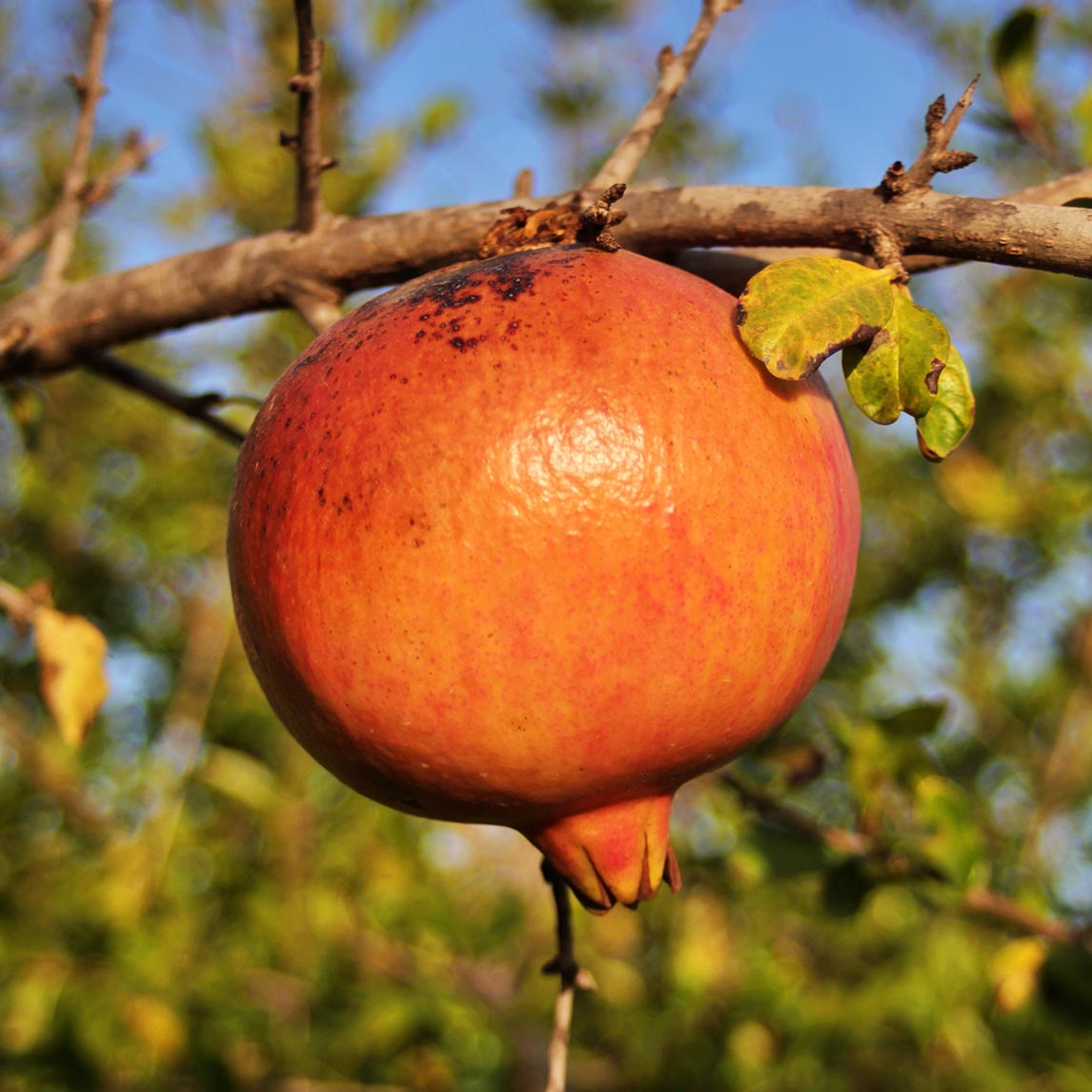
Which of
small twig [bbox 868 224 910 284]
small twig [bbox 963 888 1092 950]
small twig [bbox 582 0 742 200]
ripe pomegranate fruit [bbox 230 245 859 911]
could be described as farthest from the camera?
small twig [bbox 963 888 1092 950]

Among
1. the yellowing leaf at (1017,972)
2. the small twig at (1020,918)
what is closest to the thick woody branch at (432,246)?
the small twig at (1020,918)

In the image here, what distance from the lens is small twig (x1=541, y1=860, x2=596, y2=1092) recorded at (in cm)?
72

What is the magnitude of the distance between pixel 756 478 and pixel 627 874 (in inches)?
10.7

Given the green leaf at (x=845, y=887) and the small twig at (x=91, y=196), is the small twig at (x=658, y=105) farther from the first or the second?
the green leaf at (x=845, y=887)

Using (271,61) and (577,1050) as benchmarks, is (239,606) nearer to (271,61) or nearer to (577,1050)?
(577,1050)

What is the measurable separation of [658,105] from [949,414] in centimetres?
42

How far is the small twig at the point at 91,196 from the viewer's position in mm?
1426

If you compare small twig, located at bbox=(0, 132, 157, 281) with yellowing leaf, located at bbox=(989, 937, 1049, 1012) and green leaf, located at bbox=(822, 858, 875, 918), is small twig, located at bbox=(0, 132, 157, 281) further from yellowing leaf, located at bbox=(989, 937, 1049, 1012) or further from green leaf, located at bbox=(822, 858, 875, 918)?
yellowing leaf, located at bbox=(989, 937, 1049, 1012)

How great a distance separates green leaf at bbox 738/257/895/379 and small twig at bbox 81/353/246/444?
0.71 meters

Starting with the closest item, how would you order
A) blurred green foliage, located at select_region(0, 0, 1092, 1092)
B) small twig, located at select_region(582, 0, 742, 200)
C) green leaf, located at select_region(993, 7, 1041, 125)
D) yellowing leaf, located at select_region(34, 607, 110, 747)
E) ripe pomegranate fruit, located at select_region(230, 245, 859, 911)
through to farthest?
ripe pomegranate fruit, located at select_region(230, 245, 859, 911) → small twig, located at select_region(582, 0, 742, 200) → yellowing leaf, located at select_region(34, 607, 110, 747) → green leaf, located at select_region(993, 7, 1041, 125) → blurred green foliage, located at select_region(0, 0, 1092, 1092)

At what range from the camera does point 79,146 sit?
1314mm

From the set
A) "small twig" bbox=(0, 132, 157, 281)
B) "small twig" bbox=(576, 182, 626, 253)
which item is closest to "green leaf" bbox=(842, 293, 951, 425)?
"small twig" bbox=(576, 182, 626, 253)

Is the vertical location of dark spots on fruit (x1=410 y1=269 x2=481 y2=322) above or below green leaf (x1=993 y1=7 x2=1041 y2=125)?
below

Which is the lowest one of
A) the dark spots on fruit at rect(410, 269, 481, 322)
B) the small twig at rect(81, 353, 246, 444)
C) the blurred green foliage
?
the blurred green foliage
